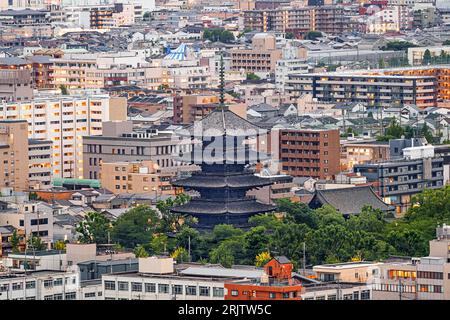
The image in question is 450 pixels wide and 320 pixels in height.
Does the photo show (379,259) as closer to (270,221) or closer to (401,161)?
(270,221)

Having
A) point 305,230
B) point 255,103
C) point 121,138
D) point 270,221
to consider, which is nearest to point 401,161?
point 121,138

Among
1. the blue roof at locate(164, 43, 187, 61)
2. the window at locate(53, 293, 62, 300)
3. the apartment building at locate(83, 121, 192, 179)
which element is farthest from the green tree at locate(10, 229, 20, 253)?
the blue roof at locate(164, 43, 187, 61)

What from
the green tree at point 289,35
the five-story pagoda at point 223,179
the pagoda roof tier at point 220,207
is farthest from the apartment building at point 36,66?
the pagoda roof tier at point 220,207

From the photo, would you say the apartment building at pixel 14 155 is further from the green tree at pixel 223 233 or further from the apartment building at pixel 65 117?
the green tree at pixel 223 233

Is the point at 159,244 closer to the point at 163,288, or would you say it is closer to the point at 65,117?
the point at 163,288

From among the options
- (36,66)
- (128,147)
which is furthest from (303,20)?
(128,147)

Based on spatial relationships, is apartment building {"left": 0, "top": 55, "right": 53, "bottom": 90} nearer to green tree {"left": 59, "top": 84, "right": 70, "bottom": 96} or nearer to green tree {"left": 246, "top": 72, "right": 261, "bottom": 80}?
green tree {"left": 59, "top": 84, "right": 70, "bottom": 96}
